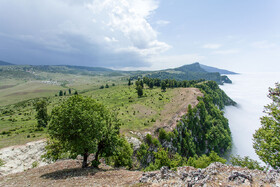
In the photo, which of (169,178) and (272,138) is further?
(272,138)

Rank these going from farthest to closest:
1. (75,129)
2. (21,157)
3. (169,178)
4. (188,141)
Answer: (188,141), (21,157), (75,129), (169,178)

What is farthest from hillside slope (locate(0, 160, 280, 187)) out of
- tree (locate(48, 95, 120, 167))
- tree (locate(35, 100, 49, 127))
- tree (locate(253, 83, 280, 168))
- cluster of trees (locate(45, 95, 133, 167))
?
tree (locate(35, 100, 49, 127))

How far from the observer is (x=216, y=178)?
A: 14672 mm

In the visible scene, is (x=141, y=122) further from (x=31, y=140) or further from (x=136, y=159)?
(x=31, y=140)

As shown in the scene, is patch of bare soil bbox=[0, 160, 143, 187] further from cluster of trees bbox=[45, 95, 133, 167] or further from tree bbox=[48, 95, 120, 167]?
tree bbox=[48, 95, 120, 167]

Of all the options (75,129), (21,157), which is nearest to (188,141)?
(75,129)

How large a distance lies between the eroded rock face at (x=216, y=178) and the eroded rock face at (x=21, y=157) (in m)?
33.0

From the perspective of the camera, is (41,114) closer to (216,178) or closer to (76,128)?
(76,128)

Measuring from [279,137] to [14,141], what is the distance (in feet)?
216

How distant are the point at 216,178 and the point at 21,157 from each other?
46.1 meters

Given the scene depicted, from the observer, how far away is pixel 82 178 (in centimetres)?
1952

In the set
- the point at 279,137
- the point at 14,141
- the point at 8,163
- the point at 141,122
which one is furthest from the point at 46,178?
the point at 141,122

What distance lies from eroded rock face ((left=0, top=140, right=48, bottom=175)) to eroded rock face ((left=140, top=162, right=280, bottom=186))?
108 feet

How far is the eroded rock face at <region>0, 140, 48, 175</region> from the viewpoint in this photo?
31.7 metres
